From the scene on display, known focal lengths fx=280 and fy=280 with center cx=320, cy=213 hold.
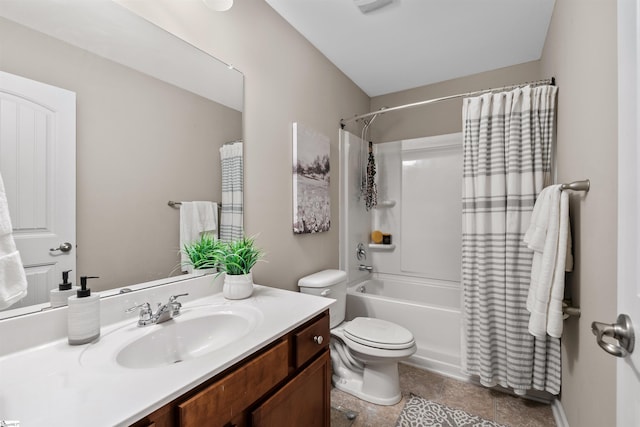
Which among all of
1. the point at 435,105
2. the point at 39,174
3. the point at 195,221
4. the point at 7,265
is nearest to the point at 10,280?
the point at 7,265

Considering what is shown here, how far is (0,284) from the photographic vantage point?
631mm

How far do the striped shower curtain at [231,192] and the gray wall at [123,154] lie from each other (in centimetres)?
10

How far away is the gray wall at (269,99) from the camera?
55.0 inches

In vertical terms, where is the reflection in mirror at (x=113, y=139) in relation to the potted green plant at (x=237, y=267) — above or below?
above

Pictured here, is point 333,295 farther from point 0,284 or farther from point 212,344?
point 0,284

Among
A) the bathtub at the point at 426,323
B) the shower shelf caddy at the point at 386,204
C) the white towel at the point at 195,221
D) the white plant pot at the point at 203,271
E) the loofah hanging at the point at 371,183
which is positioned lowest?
the bathtub at the point at 426,323

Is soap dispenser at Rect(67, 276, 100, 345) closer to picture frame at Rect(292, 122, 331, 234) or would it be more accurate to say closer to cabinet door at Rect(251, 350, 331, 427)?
cabinet door at Rect(251, 350, 331, 427)

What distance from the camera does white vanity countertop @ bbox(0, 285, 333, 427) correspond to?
1.82 ft

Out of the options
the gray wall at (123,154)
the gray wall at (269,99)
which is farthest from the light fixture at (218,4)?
the gray wall at (123,154)

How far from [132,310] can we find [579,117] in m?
2.11

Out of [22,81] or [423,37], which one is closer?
[22,81]

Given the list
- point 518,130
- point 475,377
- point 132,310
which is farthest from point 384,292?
point 132,310

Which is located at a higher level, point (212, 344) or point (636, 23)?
point (636, 23)

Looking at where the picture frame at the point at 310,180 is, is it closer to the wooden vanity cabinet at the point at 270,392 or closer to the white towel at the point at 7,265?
the wooden vanity cabinet at the point at 270,392
